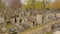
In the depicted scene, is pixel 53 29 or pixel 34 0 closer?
pixel 53 29

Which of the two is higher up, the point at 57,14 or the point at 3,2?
the point at 3,2

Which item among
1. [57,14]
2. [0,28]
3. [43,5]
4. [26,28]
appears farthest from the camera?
[57,14]

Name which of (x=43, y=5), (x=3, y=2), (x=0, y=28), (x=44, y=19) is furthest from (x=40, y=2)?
(x=0, y=28)

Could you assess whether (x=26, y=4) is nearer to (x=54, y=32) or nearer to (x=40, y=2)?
(x=40, y=2)

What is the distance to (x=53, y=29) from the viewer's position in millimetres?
5672

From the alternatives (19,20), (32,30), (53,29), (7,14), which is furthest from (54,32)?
(7,14)

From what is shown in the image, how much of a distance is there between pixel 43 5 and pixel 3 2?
1.67 meters

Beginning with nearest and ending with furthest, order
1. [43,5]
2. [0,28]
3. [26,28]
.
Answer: [0,28] → [26,28] → [43,5]

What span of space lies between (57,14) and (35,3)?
6.21 ft

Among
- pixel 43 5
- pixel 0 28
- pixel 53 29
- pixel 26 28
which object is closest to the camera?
pixel 0 28

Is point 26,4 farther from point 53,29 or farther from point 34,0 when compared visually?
point 53,29

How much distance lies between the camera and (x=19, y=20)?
18.7 feet

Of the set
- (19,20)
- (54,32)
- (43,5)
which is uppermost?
(43,5)

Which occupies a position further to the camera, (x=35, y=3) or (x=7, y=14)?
(x=35, y=3)
